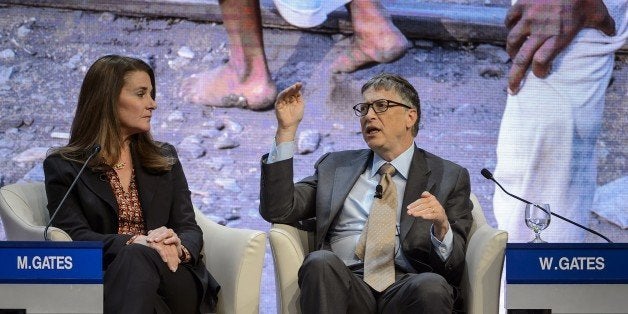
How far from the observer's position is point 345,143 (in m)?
4.95

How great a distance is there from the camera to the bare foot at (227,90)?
489 centimetres

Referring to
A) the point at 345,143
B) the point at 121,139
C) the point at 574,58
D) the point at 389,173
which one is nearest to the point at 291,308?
the point at 389,173

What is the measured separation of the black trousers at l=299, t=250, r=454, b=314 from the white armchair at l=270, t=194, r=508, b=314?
0.15 meters

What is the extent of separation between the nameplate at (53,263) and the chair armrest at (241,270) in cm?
63

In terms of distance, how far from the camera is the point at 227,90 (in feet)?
16.1

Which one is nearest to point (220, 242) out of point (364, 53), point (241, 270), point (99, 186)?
point (241, 270)

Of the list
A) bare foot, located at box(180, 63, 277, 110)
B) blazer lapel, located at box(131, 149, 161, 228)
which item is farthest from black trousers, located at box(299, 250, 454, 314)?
bare foot, located at box(180, 63, 277, 110)

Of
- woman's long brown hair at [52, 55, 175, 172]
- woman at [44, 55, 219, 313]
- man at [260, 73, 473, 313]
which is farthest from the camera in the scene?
woman's long brown hair at [52, 55, 175, 172]

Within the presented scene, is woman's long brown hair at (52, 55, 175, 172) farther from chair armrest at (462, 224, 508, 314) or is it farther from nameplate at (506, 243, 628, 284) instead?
nameplate at (506, 243, 628, 284)

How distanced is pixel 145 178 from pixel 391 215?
93 cm

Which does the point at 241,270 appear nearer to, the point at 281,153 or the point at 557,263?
the point at 281,153

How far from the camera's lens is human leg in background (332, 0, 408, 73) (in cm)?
494

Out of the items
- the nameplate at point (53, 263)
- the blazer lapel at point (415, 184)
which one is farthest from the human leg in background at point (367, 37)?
the nameplate at point (53, 263)

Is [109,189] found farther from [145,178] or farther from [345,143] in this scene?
[345,143]
